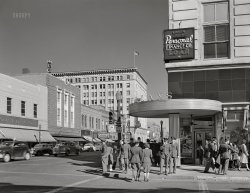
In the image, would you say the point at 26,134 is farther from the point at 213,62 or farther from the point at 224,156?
the point at 224,156

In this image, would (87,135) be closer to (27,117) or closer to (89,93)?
(27,117)

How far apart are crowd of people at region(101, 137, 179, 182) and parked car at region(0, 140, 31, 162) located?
10.8m

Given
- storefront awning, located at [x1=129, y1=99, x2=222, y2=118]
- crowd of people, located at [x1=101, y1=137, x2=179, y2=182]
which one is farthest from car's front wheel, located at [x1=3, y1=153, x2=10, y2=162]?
storefront awning, located at [x1=129, y1=99, x2=222, y2=118]

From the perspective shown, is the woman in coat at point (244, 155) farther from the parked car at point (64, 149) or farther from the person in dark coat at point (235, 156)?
the parked car at point (64, 149)

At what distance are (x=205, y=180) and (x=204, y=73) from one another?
8.71 metres

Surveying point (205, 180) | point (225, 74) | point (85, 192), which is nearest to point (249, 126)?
point (225, 74)

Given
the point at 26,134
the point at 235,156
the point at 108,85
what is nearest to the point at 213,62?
the point at 235,156

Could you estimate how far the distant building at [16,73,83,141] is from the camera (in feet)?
197

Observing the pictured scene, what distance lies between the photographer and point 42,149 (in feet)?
143

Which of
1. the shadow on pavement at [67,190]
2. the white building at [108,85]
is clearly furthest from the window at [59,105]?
the white building at [108,85]

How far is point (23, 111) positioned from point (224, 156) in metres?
37.6

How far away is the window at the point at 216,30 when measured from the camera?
24.4m

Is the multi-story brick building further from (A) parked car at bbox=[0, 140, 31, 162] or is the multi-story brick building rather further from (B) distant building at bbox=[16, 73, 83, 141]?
(B) distant building at bbox=[16, 73, 83, 141]

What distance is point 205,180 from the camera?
56.8ft
